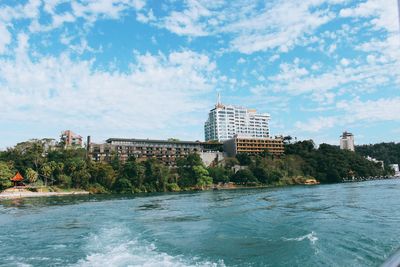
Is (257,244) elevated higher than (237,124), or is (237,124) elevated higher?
(237,124)

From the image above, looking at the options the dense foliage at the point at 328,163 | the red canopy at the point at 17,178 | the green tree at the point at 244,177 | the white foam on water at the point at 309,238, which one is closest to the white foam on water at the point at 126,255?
the white foam on water at the point at 309,238

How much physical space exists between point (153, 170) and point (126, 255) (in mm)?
56468

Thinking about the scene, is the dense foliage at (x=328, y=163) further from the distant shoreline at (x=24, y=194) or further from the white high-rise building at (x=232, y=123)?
the distant shoreline at (x=24, y=194)

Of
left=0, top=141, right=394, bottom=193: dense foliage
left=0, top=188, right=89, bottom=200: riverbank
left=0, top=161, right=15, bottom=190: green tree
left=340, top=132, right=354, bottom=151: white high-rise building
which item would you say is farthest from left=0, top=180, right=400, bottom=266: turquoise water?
left=340, top=132, right=354, bottom=151: white high-rise building

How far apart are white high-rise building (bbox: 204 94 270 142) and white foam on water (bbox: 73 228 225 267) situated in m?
109

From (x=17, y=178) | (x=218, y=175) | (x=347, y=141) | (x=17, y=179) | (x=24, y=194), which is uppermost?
(x=347, y=141)

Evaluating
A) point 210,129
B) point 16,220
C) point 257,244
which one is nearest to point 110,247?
point 257,244

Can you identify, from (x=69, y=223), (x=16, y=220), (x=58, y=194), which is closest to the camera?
(x=69, y=223)

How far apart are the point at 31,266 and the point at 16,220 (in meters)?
14.1

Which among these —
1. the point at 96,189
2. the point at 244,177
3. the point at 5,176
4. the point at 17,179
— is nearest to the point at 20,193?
the point at 5,176

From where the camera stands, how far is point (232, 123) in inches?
5103

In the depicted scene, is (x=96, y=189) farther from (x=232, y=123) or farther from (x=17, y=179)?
(x=232, y=123)

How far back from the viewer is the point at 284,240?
13852mm

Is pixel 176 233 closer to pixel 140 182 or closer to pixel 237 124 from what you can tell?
pixel 140 182
